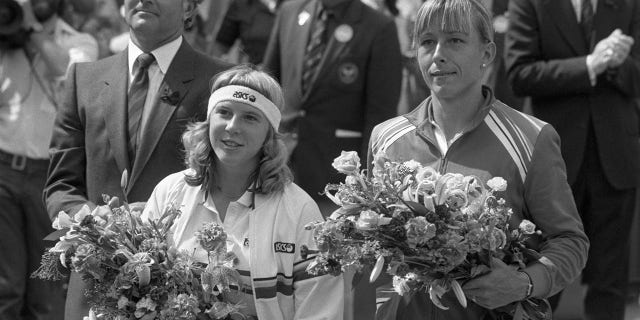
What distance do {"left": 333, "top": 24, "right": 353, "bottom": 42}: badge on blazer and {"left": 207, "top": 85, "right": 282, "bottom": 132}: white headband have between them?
8.93 ft

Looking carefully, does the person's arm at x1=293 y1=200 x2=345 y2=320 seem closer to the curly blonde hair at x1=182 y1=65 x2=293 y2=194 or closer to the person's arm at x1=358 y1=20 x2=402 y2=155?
the curly blonde hair at x1=182 y1=65 x2=293 y2=194

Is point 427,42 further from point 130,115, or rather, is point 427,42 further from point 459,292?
point 130,115

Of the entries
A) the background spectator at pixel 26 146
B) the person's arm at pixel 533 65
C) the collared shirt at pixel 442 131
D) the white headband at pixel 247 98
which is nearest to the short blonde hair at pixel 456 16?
the collared shirt at pixel 442 131

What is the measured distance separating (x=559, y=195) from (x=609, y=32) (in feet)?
9.70

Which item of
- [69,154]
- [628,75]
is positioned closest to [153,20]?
[69,154]

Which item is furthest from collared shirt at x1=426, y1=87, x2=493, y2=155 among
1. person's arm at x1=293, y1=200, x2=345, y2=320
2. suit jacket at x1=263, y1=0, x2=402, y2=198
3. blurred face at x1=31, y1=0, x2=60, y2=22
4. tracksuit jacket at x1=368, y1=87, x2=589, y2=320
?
blurred face at x1=31, y1=0, x2=60, y2=22

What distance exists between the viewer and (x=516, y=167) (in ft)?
15.7

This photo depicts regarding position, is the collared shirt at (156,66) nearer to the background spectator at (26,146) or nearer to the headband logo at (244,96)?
the headband logo at (244,96)

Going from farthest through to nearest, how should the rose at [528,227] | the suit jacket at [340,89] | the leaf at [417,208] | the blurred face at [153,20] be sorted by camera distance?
the suit jacket at [340,89] < the blurred face at [153,20] < the rose at [528,227] < the leaf at [417,208]

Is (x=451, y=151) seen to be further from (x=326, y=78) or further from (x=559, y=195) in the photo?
(x=326, y=78)

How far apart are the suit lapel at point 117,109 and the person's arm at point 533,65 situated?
259cm

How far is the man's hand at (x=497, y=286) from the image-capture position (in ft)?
14.8

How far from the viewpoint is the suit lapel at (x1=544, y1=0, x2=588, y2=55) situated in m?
7.38

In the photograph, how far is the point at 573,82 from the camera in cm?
733
